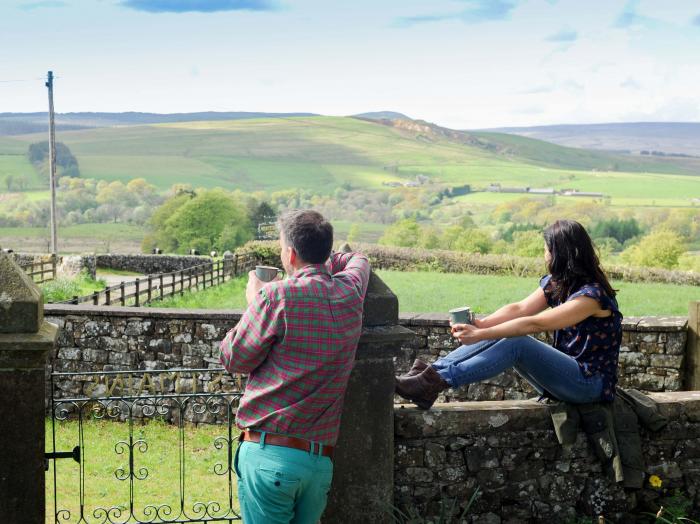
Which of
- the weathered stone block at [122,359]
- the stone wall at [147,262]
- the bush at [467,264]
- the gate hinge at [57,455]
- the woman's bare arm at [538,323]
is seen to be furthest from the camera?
the stone wall at [147,262]

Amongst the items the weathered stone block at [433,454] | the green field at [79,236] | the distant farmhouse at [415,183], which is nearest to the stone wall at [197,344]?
the weathered stone block at [433,454]

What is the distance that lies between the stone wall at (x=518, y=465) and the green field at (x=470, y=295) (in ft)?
35.5

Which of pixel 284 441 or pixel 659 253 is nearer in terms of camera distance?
pixel 284 441

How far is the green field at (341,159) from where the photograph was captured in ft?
464

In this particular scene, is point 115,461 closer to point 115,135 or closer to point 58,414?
point 58,414

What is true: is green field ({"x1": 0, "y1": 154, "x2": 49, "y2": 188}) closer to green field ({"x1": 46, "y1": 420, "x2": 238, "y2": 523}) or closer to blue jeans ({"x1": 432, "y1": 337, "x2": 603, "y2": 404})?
green field ({"x1": 46, "y1": 420, "x2": 238, "y2": 523})

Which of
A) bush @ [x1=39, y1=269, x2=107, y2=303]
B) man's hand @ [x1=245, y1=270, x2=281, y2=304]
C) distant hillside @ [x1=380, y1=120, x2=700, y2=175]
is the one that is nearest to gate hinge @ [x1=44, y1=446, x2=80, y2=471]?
man's hand @ [x1=245, y1=270, x2=281, y2=304]

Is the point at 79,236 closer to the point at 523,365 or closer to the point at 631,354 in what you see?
the point at 631,354

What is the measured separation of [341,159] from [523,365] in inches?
6144

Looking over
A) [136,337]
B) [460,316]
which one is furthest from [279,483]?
[136,337]

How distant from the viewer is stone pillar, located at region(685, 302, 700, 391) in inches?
419

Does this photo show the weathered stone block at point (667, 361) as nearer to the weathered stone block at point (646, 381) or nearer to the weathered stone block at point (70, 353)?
the weathered stone block at point (646, 381)

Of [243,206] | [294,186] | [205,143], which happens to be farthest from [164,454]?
[205,143]

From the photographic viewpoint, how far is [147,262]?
117 ft
